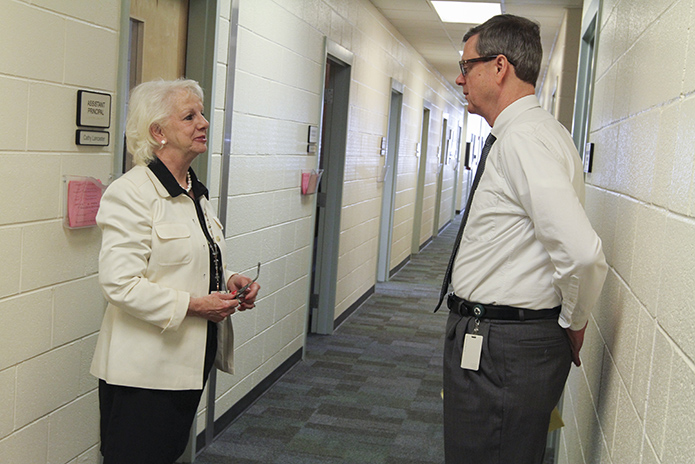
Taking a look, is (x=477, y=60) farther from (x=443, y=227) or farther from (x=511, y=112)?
(x=443, y=227)

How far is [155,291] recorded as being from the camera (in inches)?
77.7

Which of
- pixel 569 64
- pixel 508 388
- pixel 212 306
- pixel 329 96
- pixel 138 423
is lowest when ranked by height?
pixel 138 423

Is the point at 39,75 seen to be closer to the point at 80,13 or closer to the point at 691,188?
the point at 80,13

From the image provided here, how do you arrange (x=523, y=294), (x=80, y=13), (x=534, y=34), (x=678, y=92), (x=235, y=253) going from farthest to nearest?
1. (x=235, y=253)
2. (x=80, y=13)
3. (x=534, y=34)
4. (x=523, y=294)
5. (x=678, y=92)

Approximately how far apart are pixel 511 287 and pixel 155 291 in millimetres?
980

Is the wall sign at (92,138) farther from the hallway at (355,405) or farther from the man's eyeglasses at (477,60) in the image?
the hallway at (355,405)

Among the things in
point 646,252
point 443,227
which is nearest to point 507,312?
point 646,252

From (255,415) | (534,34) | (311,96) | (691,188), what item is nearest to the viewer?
(691,188)

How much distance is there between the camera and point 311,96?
4496mm

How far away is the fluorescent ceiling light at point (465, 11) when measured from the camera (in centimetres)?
607

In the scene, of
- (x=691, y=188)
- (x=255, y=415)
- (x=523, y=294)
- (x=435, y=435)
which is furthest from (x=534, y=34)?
(x=255, y=415)

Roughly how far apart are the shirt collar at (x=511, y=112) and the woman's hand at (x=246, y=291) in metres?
0.92

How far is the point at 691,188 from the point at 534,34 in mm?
938

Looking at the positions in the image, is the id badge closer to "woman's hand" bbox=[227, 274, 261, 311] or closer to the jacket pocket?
"woman's hand" bbox=[227, 274, 261, 311]
